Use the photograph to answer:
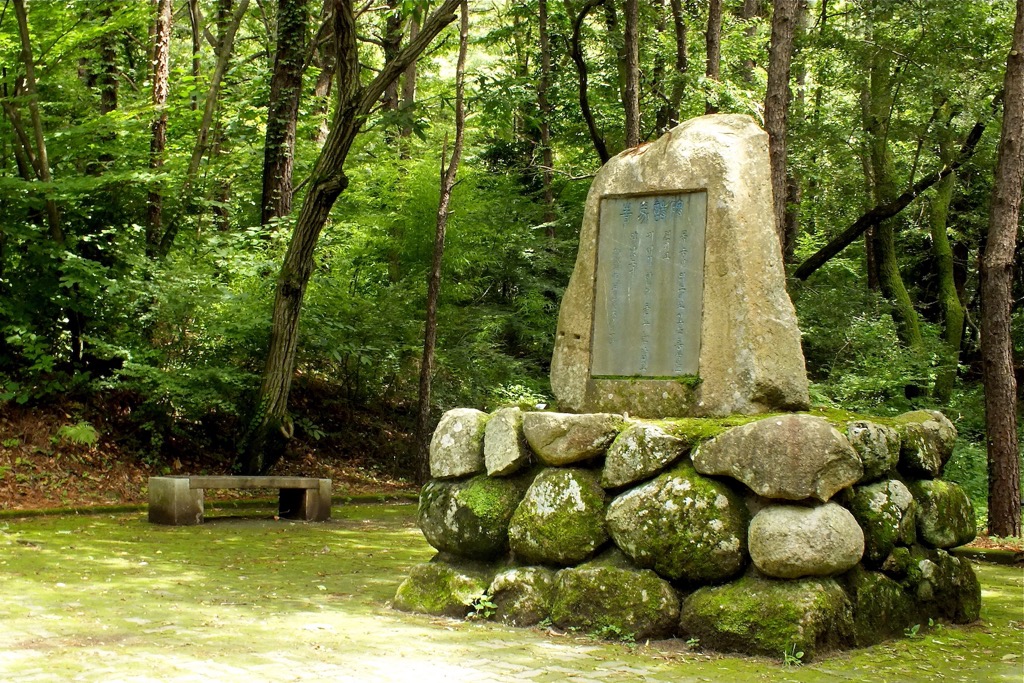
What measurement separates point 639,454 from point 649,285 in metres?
1.45

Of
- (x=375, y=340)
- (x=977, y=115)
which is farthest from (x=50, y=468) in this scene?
(x=977, y=115)

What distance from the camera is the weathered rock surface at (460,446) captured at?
6418 mm

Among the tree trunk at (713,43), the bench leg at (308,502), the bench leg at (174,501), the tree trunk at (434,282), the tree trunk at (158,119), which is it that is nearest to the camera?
the bench leg at (174,501)

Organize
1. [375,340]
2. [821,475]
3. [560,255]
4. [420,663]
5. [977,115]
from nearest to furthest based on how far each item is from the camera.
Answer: [420,663] → [821,475] → [375,340] → [977,115] → [560,255]

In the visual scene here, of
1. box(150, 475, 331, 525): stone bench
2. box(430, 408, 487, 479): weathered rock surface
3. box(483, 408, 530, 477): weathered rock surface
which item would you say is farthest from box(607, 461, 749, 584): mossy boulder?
box(150, 475, 331, 525): stone bench

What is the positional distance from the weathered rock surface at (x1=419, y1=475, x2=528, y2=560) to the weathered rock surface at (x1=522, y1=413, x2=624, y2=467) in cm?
37

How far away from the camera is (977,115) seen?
52.5 ft

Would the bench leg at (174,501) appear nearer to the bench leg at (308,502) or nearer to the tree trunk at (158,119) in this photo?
the bench leg at (308,502)

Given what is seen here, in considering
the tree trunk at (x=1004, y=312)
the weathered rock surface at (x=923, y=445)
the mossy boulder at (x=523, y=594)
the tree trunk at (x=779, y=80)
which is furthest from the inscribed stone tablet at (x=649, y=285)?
the tree trunk at (x=779, y=80)

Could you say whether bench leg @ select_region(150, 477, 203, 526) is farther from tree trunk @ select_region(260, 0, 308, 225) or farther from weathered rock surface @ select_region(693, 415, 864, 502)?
weathered rock surface @ select_region(693, 415, 864, 502)

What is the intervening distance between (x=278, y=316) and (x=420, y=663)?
315 inches

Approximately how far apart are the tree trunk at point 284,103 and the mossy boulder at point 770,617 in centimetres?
1082

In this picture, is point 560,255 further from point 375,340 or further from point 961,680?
point 961,680

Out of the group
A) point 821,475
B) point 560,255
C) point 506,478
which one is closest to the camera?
point 821,475
